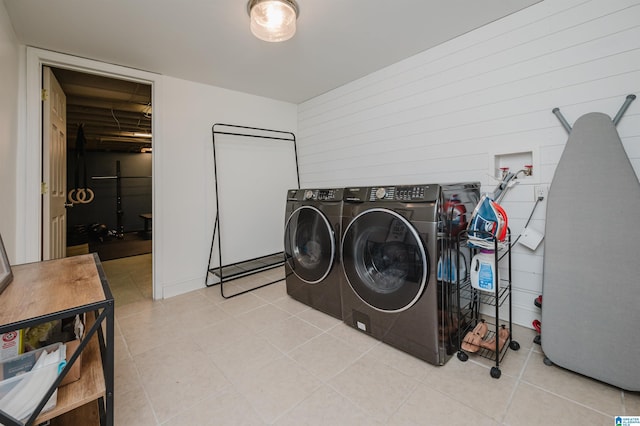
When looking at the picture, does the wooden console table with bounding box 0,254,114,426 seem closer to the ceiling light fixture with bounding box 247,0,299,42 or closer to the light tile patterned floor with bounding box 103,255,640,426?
the light tile patterned floor with bounding box 103,255,640,426

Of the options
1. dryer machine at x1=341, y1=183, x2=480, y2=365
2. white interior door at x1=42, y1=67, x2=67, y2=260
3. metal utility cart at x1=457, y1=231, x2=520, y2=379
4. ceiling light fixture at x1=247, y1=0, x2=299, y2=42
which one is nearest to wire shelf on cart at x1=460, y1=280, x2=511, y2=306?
metal utility cart at x1=457, y1=231, x2=520, y2=379

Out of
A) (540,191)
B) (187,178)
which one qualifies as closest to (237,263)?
(187,178)

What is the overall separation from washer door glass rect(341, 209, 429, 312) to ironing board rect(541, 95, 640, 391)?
772 millimetres

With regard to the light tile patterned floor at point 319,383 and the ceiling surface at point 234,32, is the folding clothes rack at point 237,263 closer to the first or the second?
the ceiling surface at point 234,32

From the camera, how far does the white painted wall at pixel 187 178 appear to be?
277 cm

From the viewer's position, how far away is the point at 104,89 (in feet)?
10.7

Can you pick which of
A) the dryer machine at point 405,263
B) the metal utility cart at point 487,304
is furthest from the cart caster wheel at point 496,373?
the dryer machine at point 405,263

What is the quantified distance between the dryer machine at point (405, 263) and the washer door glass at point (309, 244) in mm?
170

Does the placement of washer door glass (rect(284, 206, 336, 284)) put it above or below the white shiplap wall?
below

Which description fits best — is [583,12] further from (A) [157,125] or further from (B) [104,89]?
(B) [104,89]

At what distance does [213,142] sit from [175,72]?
72cm

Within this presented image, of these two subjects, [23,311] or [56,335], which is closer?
[23,311]

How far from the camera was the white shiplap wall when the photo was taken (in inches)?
64.7

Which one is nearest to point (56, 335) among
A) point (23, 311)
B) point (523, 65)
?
point (23, 311)
